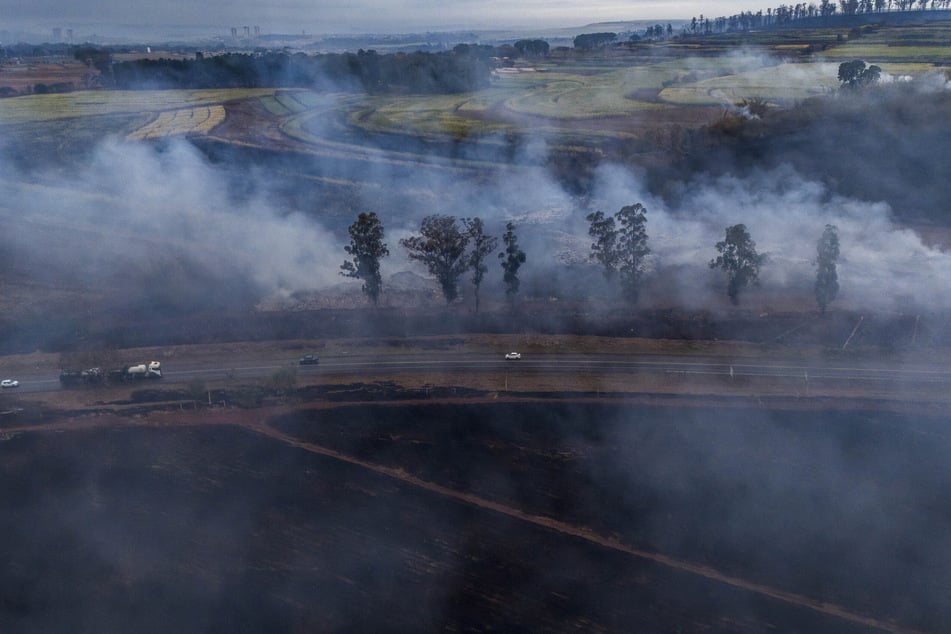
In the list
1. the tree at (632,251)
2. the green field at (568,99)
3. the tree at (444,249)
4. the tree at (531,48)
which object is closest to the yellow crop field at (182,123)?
the green field at (568,99)

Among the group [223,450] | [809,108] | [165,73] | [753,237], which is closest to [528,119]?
[809,108]

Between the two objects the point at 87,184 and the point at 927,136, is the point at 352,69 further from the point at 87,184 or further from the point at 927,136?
the point at 927,136

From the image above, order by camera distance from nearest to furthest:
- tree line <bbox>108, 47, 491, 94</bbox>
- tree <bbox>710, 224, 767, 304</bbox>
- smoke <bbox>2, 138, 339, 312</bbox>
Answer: tree <bbox>710, 224, 767, 304</bbox>
smoke <bbox>2, 138, 339, 312</bbox>
tree line <bbox>108, 47, 491, 94</bbox>

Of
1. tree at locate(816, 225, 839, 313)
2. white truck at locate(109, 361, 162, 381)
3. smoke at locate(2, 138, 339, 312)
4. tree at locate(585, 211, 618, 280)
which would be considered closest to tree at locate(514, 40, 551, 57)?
smoke at locate(2, 138, 339, 312)

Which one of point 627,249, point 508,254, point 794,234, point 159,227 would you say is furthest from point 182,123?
point 794,234

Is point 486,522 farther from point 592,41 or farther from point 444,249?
point 592,41

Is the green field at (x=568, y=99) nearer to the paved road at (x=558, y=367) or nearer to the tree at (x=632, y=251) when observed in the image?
the tree at (x=632, y=251)

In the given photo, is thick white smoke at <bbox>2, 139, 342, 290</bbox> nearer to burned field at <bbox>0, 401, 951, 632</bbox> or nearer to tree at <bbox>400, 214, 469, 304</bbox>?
tree at <bbox>400, 214, 469, 304</bbox>
